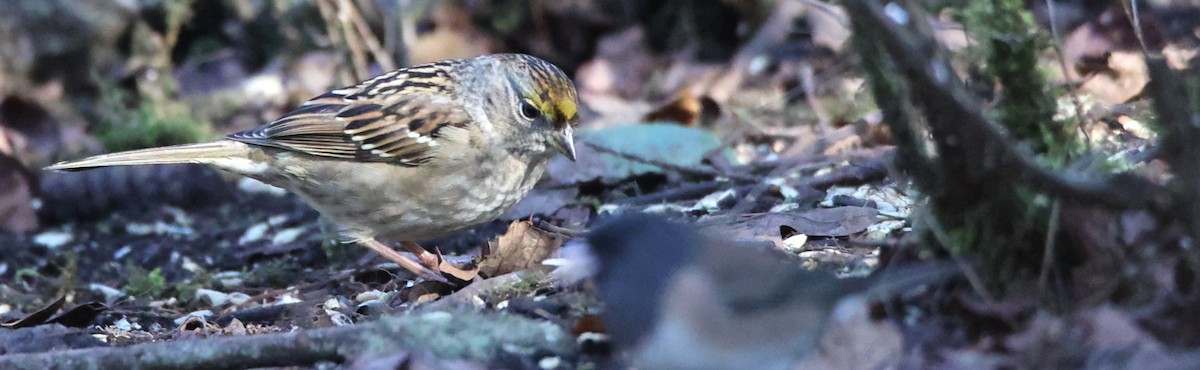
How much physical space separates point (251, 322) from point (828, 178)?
6.66ft

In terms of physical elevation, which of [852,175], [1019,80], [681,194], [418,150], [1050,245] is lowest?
[681,194]

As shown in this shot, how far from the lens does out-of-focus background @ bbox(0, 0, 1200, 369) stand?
247cm

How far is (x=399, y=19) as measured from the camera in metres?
7.67

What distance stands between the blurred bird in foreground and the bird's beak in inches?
74.4

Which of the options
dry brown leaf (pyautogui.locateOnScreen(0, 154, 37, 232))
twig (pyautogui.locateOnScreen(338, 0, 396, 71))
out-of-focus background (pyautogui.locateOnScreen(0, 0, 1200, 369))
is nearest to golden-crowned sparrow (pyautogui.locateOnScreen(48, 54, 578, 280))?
out-of-focus background (pyautogui.locateOnScreen(0, 0, 1200, 369))

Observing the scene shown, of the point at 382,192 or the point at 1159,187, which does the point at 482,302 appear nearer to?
the point at 382,192

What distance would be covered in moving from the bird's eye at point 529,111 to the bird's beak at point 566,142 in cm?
11

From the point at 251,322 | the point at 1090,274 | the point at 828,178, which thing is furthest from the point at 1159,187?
the point at 251,322

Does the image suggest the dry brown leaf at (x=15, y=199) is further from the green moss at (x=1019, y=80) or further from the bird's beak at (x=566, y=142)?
the green moss at (x=1019, y=80)

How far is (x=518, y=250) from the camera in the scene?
12.5ft

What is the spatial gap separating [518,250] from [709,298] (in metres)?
1.38

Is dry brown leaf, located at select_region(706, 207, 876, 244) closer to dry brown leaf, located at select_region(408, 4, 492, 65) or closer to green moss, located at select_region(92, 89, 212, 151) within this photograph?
green moss, located at select_region(92, 89, 212, 151)

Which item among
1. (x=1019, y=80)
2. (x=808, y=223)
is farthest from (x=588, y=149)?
(x=1019, y=80)

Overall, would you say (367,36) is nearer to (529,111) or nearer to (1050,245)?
(529,111)
